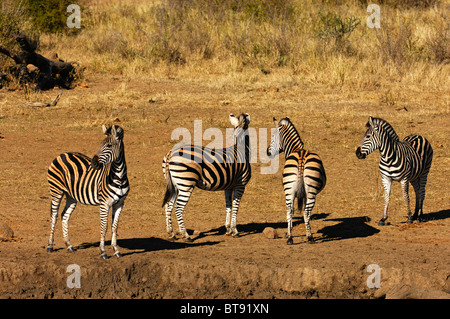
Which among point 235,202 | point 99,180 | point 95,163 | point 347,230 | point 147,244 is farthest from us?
point 347,230

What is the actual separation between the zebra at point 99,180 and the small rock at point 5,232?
956mm

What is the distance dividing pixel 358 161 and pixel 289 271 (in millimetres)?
6417

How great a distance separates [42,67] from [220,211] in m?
9.85

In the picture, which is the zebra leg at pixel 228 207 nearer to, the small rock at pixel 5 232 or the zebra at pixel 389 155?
the zebra at pixel 389 155

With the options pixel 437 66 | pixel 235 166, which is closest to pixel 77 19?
pixel 437 66

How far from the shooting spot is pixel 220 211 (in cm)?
1009

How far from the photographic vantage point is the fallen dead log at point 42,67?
17.4 metres

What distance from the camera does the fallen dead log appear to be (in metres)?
17.4

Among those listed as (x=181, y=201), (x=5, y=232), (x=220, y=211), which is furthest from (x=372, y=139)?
(x=5, y=232)

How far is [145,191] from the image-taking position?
36.5 feet

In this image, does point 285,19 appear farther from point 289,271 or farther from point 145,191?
point 289,271

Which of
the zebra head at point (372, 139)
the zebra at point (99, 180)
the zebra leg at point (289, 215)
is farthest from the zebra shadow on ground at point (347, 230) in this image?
the zebra at point (99, 180)

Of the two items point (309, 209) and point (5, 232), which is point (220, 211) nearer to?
point (309, 209)

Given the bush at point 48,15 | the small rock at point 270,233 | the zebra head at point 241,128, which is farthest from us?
the bush at point 48,15
